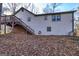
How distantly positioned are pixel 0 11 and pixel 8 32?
30cm

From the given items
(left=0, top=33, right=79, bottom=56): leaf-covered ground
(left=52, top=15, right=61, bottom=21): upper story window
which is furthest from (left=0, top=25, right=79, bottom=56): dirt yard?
(left=52, top=15, right=61, bottom=21): upper story window

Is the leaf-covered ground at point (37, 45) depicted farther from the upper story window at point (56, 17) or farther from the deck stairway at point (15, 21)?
the upper story window at point (56, 17)

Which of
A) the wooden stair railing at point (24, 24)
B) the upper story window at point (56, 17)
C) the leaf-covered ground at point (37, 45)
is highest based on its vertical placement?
the upper story window at point (56, 17)

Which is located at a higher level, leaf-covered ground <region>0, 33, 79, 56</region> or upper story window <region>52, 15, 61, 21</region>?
upper story window <region>52, 15, 61, 21</region>

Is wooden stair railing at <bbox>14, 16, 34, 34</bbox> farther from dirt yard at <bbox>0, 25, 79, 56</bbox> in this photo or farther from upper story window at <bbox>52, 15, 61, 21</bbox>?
upper story window at <bbox>52, 15, 61, 21</bbox>

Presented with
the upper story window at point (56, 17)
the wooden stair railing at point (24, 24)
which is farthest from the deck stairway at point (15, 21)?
the upper story window at point (56, 17)

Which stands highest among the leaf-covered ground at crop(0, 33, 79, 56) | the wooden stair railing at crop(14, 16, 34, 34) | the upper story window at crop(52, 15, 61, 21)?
the upper story window at crop(52, 15, 61, 21)

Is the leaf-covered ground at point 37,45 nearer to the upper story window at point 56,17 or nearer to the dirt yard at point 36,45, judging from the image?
the dirt yard at point 36,45

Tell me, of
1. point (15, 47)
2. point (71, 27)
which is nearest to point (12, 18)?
point (15, 47)

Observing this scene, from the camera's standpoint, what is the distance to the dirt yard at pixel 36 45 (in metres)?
2.67

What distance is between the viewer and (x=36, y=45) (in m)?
2.71

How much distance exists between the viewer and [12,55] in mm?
2660

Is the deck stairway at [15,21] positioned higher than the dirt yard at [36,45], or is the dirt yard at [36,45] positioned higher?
the deck stairway at [15,21]

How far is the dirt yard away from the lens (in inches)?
105
